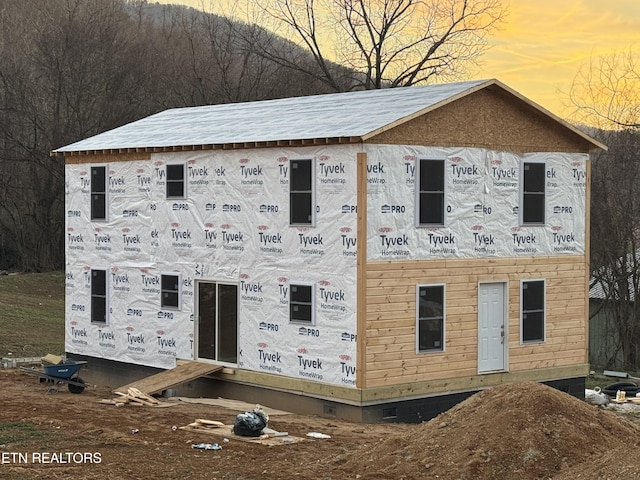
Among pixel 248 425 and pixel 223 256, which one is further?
pixel 223 256

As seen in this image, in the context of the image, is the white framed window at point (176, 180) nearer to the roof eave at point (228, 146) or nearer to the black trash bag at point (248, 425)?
the roof eave at point (228, 146)

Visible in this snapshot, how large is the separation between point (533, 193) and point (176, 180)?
314 inches

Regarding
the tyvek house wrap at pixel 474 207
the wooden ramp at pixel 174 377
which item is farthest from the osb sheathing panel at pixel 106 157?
the tyvek house wrap at pixel 474 207

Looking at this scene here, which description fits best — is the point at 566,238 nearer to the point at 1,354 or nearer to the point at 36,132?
the point at 1,354

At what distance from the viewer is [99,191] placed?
1006 inches

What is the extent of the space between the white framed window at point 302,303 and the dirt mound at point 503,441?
209 inches

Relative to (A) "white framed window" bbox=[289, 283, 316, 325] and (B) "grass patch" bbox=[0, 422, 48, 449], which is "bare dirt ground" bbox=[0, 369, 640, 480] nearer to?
(B) "grass patch" bbox=[0, 422, 48, 449]

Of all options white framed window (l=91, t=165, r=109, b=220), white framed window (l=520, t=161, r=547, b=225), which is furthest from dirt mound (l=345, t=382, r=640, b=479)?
white framed window (l=91, t=165, r=109, b=220)

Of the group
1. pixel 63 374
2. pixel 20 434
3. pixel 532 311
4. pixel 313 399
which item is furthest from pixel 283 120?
pixel 20 434

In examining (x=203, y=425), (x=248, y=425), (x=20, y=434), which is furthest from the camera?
(x=203, y=425)

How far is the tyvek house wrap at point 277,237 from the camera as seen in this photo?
19.8 metres

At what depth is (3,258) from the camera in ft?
184

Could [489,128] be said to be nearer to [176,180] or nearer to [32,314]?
[176,180]

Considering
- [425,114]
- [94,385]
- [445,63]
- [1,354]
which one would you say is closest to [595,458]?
[425,114]
